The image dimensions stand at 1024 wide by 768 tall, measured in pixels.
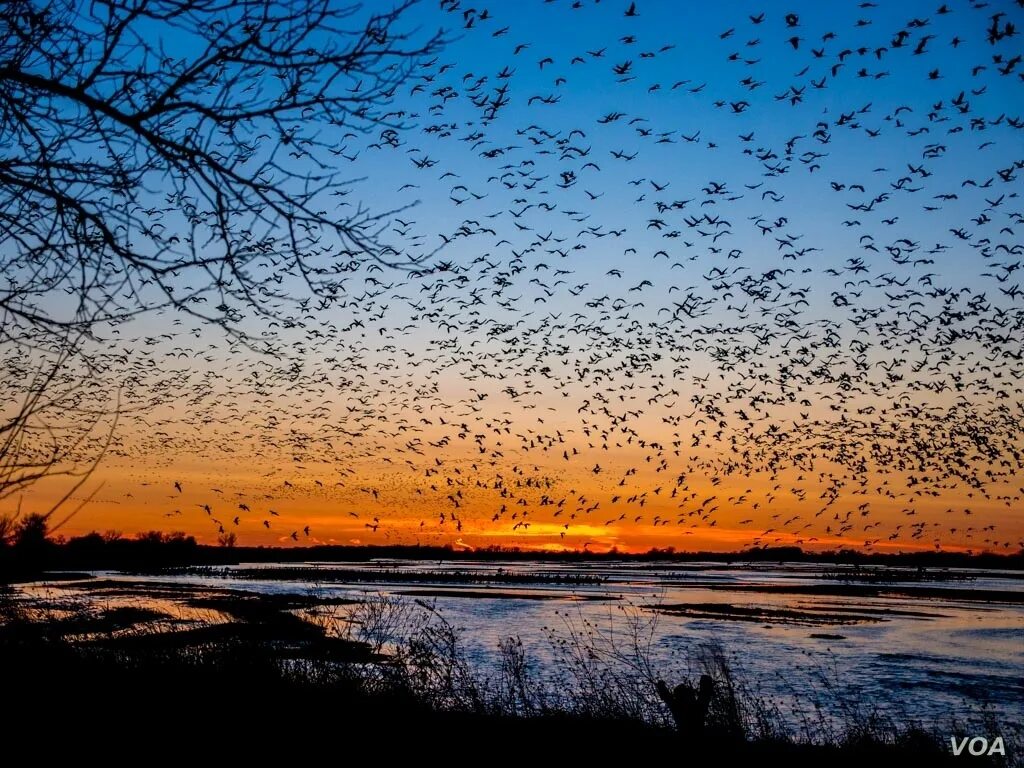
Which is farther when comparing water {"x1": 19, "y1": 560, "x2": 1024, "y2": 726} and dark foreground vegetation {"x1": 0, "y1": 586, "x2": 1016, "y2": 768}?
water {"x1": 19, "y1": 560, "x2": 1024, "y2": 726}

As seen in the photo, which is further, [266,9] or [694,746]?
[694,746]

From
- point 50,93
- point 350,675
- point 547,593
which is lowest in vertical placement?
point 547,593

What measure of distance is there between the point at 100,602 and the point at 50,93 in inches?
1887

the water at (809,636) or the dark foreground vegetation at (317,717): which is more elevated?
the dark foreground vegetation at (317,717)

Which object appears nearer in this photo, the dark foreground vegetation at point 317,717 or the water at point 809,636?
the dark foreground vegetation at point 317,717

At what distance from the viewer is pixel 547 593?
62.0 meters

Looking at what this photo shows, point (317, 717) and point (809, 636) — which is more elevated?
point (317, 717)

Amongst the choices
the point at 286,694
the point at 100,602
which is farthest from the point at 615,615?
the point at 286,694

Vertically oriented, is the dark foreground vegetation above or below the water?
above

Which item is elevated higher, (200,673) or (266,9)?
(266,9)

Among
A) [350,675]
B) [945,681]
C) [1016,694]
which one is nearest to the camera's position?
[350,675]

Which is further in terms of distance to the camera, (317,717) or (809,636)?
(809,636)

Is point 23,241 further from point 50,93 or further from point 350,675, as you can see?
point 350,675

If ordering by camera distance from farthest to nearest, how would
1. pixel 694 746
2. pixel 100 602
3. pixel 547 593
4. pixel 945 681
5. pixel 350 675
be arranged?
pixel 547 593 < pixel 100 602 < pixel 945 681 < pixel 350 675 < pixel 694 746
